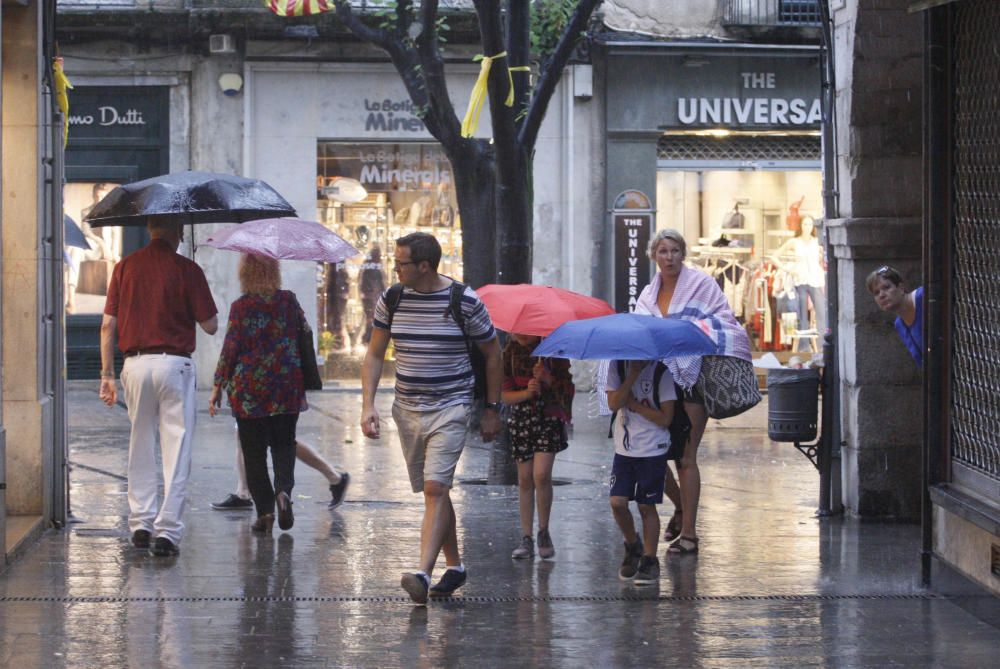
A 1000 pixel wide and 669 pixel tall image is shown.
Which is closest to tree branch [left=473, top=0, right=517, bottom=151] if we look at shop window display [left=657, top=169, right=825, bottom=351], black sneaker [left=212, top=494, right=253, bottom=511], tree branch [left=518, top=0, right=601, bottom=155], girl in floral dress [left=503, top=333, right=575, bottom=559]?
tree branch [left=518, top=0, right=601, bottom=155]

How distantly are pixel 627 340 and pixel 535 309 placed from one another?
107 centimetres

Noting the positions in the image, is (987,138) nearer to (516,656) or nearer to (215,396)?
(516,656)

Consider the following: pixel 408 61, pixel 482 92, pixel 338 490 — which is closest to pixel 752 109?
pixel 408 61

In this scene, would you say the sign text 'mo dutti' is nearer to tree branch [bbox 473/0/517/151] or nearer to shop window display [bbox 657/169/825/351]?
shop window display [bbox 657/169/825/351]

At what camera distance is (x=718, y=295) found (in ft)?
29.3

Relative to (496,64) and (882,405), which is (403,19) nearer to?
(496,64)

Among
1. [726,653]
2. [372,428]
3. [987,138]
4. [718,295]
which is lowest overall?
[726,653]

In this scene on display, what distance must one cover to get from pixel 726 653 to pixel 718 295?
8.94ft

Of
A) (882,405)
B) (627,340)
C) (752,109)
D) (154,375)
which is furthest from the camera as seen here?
(752,109)

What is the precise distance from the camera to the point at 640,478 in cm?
824

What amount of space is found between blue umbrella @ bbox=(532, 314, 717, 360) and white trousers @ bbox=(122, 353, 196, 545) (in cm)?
221

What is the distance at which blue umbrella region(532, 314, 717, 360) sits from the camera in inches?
304

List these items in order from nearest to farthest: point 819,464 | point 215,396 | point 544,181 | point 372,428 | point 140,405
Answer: point 372,428 < point 140,405 < point 215,396 < point 819,464 < point 544,181

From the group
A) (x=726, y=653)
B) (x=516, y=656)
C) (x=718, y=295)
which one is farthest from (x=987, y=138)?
(x=516, y=656)
